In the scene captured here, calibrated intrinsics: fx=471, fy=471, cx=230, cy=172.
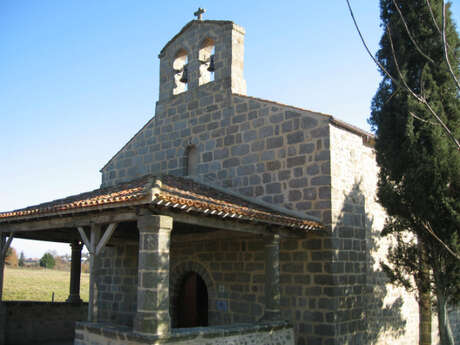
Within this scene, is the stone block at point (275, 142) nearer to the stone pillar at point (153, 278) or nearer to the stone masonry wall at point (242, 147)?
the stone masonry wall at point (242, 147)

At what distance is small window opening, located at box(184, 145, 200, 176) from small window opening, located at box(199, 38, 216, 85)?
66.7 inches

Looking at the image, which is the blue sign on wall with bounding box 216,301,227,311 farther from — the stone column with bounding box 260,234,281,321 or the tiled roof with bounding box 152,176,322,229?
the tiled roof with bounding box 152,176,322,229

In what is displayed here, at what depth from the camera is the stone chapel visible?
717 cm

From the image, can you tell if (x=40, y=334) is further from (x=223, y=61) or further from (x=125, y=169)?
(x=223, y=61)

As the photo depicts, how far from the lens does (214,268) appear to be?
10523 mm

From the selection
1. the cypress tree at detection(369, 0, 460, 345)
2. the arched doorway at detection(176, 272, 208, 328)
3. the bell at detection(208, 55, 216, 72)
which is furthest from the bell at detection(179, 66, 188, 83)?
the cypress tree at detection(369, 0, 460, 345)

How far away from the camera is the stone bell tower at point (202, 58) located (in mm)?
11219

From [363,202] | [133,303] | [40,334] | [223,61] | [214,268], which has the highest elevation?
[223,61]

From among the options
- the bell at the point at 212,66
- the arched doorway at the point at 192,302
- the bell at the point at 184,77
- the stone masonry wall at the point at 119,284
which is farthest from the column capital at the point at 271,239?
the bell at the point at 184,77

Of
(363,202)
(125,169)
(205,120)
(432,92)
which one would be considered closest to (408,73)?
(432,92)

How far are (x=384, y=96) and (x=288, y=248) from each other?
11.6 feet

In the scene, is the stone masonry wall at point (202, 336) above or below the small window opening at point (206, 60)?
below

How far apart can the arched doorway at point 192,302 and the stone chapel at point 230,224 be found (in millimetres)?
24

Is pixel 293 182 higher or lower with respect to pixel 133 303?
higher
